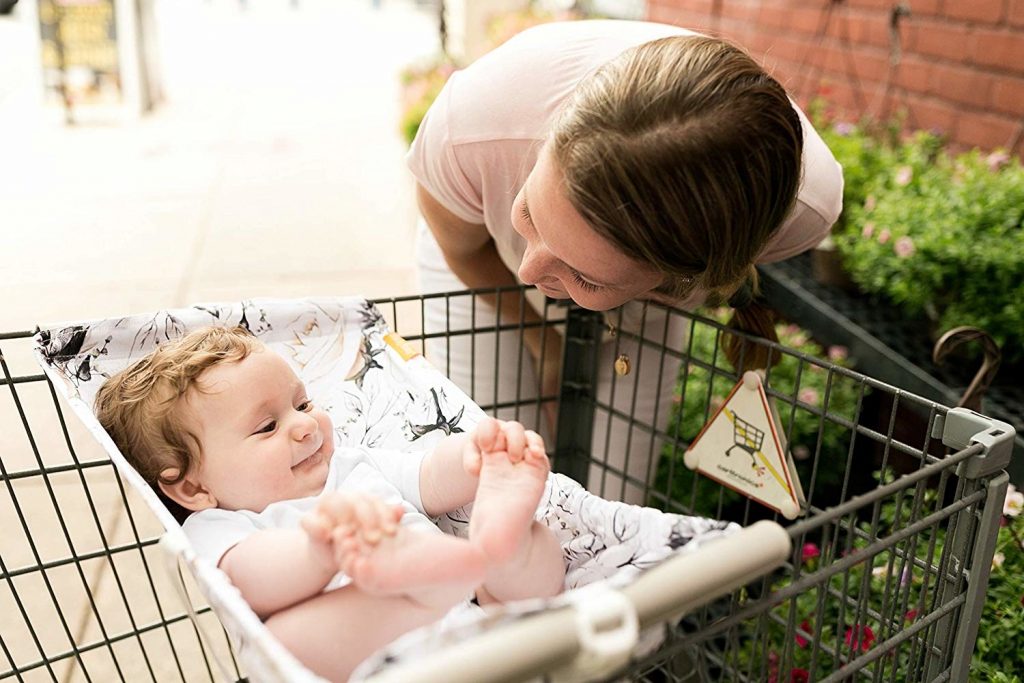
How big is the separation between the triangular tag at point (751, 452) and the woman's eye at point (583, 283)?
0.22 meters

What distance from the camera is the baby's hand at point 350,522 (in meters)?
0.65

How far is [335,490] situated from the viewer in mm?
933

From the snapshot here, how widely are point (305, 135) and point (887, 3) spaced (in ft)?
10.0

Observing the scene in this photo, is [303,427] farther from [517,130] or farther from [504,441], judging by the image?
[517,130]

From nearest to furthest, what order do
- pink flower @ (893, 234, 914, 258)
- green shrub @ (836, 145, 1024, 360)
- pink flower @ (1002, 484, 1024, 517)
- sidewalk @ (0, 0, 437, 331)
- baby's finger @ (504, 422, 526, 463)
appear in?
baby's finger @ (504, 422, 526, 463)
pink flower @ (1002, 484, 1024, 517)
green shrub @ (836, 145, 1024, 360)
pink flower @ (893, 234, 914, 258)
sidewalk @ (0, 0, 437, 331)

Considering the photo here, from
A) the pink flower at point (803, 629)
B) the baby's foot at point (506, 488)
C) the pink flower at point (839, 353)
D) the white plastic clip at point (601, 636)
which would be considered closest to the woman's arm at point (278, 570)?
the baby's foot at point (506, 488)

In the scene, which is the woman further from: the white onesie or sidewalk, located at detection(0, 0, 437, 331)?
sidewalk, located at detection(0, 0, 437, 331)

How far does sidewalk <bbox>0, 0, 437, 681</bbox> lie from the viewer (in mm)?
1291

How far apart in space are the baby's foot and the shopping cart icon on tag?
0.34 metres

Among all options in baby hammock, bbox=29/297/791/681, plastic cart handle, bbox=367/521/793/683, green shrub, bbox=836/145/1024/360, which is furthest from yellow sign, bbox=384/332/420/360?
green shrub, bbox=836/145/1024/360

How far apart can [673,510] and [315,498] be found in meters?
0.65

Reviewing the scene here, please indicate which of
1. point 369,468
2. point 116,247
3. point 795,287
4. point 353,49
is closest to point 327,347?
point 369,468

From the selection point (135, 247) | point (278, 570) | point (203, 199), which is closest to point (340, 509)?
point (278, 570)

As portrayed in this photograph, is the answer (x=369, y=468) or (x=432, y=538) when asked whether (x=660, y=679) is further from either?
(x=432, y=538)
